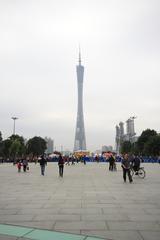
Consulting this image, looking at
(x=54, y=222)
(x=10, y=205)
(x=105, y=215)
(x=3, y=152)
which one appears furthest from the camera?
(x=3, y=152)

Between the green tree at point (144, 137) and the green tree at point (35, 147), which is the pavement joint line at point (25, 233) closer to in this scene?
the green tree at point (144, 137)

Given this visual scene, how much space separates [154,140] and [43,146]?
213 ft

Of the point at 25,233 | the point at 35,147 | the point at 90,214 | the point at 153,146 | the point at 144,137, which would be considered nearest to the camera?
the point at 25,233

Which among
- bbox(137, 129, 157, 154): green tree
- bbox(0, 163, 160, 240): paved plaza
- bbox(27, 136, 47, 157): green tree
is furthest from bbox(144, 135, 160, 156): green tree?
bbox(0, 163, 160, 240): paved plaza

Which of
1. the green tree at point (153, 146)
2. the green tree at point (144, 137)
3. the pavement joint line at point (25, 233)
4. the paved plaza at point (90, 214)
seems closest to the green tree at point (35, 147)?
the green tree at point (144, 137)

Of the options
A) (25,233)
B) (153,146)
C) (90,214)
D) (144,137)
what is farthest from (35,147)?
(25,233)

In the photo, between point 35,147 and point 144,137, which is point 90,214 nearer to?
point 144,137

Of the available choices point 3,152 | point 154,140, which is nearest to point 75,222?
point 154,140

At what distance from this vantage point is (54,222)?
9.98 metres

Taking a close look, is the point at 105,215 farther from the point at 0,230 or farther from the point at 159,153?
the point at 159,153

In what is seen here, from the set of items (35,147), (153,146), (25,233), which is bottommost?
(25,233)

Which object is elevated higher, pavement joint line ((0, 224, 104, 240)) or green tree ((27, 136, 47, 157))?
green tree ((27, 136, 47, 157))

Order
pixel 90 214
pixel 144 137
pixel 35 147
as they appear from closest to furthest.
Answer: pixel 90 214 → pixel 144 137 → pixel 35 147

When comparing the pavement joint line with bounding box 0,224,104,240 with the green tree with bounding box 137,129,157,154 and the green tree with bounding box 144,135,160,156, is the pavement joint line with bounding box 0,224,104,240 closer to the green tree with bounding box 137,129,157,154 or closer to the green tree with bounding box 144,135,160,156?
the green tree with bounding box 144,135,160,156
